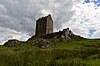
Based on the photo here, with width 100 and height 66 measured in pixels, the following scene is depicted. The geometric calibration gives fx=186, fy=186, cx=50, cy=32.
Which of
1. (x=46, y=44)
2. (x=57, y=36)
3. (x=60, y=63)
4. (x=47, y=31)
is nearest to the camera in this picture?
(x=60, y=63)

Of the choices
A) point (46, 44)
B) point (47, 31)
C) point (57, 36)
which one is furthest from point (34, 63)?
point (47, 31)

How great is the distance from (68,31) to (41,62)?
7085 centimetres

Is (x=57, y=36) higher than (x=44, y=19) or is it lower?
lower

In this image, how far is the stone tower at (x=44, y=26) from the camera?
3826 inches

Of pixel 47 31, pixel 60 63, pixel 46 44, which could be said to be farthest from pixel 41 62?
pixel 47 31

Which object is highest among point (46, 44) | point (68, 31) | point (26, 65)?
point (68, 31)

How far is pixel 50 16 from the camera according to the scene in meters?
101

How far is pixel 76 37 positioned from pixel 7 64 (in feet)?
235

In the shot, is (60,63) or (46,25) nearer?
(60,63)

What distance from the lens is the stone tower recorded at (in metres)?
97.2

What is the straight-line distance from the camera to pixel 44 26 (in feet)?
321

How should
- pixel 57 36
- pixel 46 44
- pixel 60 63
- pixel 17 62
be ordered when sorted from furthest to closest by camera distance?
pixel 57 36 → pixel 46 44 → pixel 17 62 → pixel 60 63

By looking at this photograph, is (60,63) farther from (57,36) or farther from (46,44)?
(57,36)

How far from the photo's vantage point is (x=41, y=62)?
497 inches
